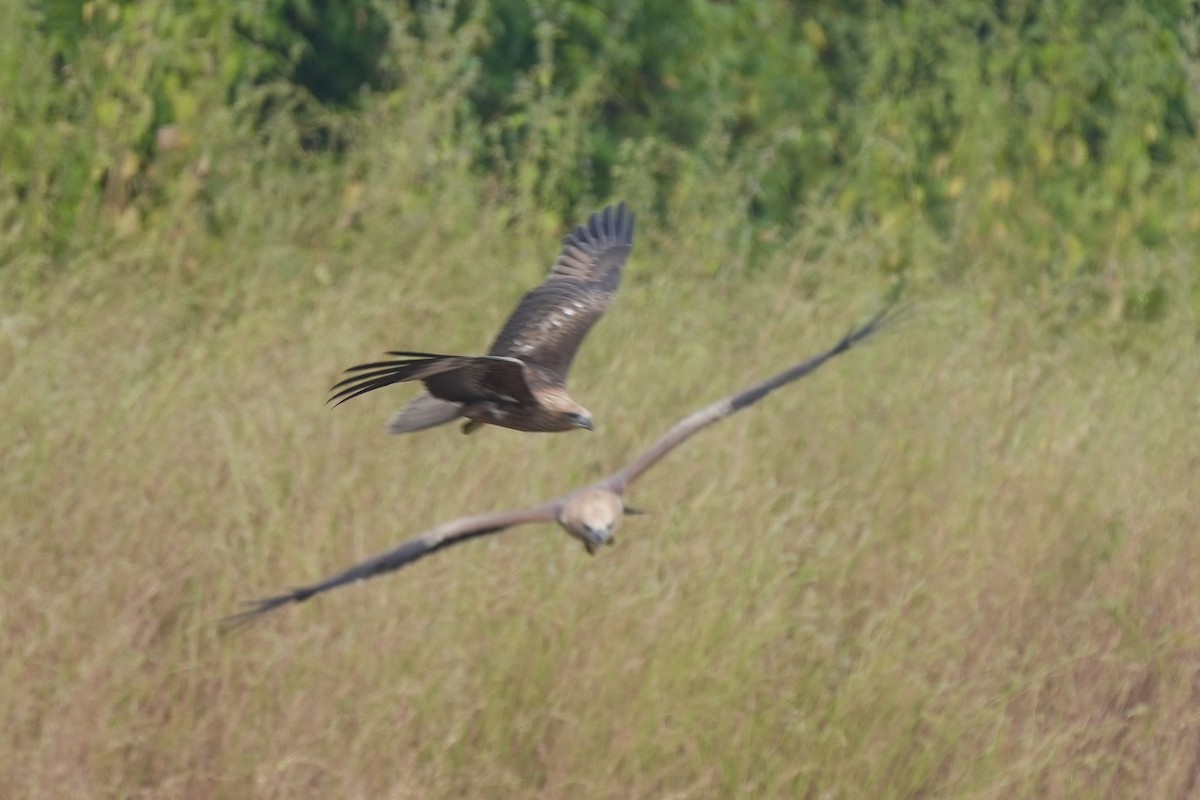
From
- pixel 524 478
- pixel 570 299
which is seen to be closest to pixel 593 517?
pixel 570 299

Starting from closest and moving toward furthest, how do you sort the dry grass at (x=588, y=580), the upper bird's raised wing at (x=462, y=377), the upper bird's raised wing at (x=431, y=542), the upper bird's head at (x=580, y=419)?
1. the upper bird's raised wing at (x=462, y=377)
2. the upper bird's head at (x=580, y=419)
3. the upper bird's raised wing at (x=431, y=542)
4. the dry grass at (x=588, y=580)

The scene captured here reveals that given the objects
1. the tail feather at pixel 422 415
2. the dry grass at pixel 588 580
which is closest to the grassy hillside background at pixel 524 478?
the dry grass at pixel 588 580

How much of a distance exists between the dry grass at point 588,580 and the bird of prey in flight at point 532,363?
0.48 metres

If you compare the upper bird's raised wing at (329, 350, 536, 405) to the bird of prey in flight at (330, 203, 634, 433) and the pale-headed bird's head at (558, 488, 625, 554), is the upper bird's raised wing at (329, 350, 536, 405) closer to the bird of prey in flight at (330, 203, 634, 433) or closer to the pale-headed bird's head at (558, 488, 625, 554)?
the bird of prey in flight at (330, 203, 634, 433)

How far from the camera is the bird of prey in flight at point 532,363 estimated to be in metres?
2.88

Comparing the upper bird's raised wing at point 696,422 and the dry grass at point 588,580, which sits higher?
the upper bird's raised wing at point 696,422

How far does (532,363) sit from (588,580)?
77 cm

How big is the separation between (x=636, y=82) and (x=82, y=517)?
→ 4.29 meters

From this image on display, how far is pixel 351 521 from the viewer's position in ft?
14.4

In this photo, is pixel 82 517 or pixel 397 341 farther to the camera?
pixel 397 341

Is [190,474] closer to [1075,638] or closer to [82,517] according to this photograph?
[82,517]

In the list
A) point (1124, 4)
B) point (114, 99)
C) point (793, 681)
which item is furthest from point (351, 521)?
point (1124, 4)

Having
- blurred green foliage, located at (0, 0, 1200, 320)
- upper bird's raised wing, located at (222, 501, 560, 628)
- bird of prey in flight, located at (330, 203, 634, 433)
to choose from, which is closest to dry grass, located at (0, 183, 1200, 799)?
upper bird's raised wing, located at (222, 501, 560, 628)

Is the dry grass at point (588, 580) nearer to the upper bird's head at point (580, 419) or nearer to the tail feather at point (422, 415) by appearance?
the tail feather at point (422, 415)
